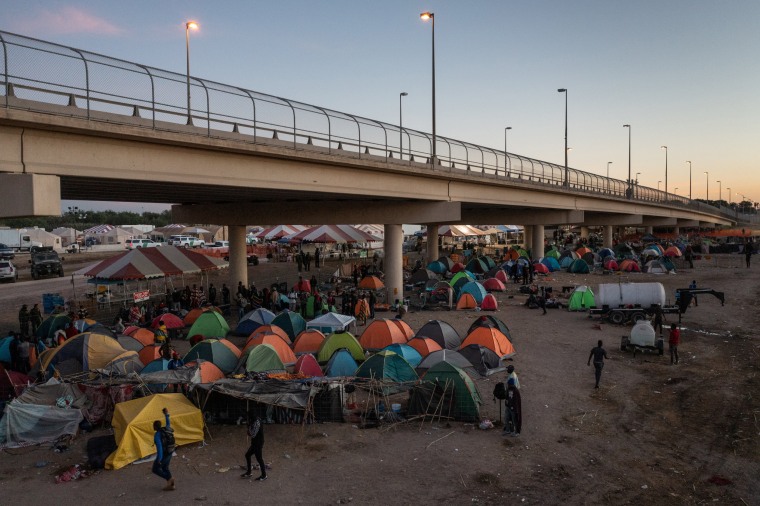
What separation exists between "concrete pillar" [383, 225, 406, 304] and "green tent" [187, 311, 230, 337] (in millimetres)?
10724

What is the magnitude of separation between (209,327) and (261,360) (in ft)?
18.7

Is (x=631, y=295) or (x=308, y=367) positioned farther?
(x=631, y=295)

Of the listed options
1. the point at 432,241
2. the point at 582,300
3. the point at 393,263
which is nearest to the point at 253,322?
the point at 393,263

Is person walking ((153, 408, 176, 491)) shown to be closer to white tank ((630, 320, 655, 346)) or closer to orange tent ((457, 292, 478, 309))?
white tank ((630, 320, 655, 346))

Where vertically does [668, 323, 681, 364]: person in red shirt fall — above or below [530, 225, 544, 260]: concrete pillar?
below

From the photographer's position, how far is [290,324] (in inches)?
738

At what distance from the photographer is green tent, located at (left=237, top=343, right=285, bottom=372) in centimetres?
1393

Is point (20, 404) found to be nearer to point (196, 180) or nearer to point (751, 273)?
point (196, 180)

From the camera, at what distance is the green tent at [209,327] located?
1897 cm

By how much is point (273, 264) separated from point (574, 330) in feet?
122

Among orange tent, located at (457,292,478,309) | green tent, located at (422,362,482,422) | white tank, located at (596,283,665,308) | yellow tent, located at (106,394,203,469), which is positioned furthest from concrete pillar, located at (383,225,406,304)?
yellow tent, located at (106,394,203,469)

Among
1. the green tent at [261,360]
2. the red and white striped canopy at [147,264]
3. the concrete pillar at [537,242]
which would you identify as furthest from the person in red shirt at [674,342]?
the concrete pillar at [537,242]

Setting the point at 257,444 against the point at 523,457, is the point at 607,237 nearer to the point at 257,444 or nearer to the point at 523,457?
the point at 523,457

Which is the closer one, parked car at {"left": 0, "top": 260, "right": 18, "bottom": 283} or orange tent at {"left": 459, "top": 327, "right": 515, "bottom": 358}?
orange tent at {"left": 459, "top": 327, "right": 515, "bottom": 358}
